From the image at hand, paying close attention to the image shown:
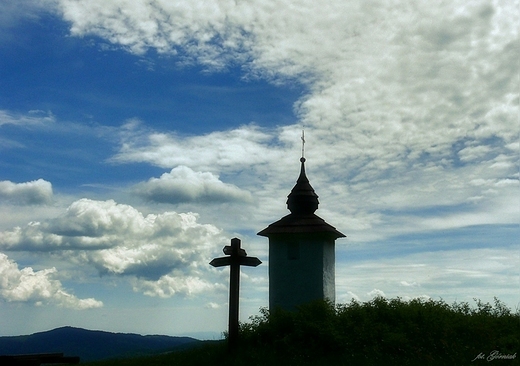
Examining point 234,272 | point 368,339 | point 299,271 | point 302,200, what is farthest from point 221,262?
point 302,200

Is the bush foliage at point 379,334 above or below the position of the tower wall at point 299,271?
below

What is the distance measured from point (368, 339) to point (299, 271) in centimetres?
781

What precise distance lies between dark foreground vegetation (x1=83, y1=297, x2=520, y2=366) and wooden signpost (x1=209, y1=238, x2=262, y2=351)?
636mm

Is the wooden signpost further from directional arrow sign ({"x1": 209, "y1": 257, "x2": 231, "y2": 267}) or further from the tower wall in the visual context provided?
the tower wall

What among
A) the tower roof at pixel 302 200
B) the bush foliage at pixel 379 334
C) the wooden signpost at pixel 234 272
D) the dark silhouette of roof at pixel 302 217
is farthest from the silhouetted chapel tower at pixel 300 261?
the wooden signpost at pixel 234 272

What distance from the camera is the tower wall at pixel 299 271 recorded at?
2791 cm

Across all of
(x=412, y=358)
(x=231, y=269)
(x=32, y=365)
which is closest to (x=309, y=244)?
(x=231, y=269)

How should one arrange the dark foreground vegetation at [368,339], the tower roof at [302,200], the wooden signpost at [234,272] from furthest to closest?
the tower roof at [302,200] → the wooden signpost at [234,272] → the dark foreground vegetation at [368,339]

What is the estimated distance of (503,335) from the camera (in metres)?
21.8

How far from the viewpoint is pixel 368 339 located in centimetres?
2072

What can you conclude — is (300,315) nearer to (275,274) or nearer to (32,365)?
(275,274)

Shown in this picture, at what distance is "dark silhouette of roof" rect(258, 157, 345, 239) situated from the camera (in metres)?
28.3

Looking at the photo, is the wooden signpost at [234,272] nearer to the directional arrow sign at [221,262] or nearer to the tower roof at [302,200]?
the directional arrow sign at [221,262]

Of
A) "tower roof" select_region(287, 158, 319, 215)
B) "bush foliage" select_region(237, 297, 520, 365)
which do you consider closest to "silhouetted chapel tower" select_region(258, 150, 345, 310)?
"tower roof" select_region(287, 158, 319, 215)
